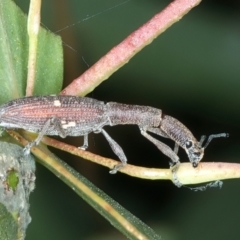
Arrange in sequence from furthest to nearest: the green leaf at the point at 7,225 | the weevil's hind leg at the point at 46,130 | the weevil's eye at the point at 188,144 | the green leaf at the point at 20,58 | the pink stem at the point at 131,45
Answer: the weevil's eye at the point at 188,144, the green leaf at the point at 20,58, the pink stem at the point at 131,45, the weevil's hind leg at the point at 46,130, the green leaf at the point at 7,225

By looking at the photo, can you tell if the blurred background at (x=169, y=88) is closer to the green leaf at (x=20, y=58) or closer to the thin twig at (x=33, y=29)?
the green leaf at (x=20, y=58)

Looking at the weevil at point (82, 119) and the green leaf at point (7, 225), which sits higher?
the weevil at point (82, 119)

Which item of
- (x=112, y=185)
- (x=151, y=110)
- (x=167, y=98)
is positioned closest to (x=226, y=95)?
(x=167, y=98)

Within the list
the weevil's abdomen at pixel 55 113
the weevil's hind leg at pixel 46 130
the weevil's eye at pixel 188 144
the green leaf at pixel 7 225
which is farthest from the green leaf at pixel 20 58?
A: the weevil's eye at pixel 188 144

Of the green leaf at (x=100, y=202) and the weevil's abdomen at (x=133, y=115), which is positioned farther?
the weevil's abdomen at (x=133, y=115)

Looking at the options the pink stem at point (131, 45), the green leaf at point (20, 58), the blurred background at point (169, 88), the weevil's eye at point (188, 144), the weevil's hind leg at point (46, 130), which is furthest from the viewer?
the blurred background at point (169, 88)

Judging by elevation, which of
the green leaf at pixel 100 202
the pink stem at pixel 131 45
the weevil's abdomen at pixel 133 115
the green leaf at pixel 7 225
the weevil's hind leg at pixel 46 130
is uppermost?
the weevil's abdomen at pixel 133 115

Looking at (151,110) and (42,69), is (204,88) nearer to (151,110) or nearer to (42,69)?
(151,110)

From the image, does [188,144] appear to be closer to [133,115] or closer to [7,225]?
[133,115]
